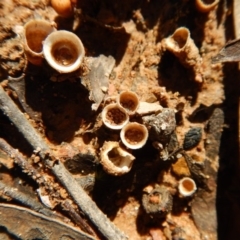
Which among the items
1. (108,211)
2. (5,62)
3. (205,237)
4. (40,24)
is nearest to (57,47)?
(40,24)

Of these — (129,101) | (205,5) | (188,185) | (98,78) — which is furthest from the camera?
(188,185)

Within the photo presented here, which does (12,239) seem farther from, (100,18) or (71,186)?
(100,18)

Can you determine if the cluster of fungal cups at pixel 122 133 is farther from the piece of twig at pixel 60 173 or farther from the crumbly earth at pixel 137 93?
the piece of twig at pixel 60 173

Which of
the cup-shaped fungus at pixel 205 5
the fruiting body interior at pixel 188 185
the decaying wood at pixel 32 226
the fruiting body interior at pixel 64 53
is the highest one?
the cup-shaped fungus at pixel 205 5

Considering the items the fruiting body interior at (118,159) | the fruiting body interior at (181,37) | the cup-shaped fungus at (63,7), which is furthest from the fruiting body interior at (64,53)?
the fruiting body interior at (181,37)

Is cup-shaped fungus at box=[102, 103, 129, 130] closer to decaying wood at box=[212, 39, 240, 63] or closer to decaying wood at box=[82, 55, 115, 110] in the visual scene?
decaying wood at box=[82, 55, 115, 110]

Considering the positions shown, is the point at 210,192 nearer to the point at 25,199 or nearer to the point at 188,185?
the point at 188,185

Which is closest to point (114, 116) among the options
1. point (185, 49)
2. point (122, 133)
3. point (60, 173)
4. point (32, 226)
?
point (122, 133)

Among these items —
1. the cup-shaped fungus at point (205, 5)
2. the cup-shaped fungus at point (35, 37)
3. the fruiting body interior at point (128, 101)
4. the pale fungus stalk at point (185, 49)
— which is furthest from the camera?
the cup-shaped fungus at point (205, 5)
